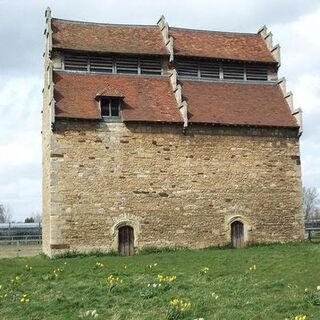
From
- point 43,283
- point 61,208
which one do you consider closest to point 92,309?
point 43,283

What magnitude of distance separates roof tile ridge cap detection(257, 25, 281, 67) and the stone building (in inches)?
20.2

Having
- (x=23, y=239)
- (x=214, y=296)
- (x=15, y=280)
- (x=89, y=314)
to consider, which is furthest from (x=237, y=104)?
(x=23, y=239)

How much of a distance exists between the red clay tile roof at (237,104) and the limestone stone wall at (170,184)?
530 millimetres

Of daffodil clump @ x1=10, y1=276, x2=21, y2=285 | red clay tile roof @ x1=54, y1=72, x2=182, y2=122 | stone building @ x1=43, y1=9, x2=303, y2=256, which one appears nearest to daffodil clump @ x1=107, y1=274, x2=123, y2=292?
daffodil clump @ x1=10, y1=276, x2=21, y2=285

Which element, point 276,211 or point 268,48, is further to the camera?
point 268,48

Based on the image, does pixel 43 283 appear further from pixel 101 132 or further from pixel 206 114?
pixel 206 114

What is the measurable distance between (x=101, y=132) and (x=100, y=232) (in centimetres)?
467

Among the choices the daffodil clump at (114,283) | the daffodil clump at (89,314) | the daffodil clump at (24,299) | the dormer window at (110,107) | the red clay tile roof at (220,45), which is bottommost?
the daffodil clump at (89,314)

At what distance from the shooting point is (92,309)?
10.7 meters

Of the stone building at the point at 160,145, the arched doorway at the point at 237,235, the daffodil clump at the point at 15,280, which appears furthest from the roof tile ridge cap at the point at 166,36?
the daffodil clump at the point at 15,280

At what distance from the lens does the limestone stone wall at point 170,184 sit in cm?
2380

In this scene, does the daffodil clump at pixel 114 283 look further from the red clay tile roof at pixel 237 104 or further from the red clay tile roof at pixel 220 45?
the red clay tile roof at pixel 220 45

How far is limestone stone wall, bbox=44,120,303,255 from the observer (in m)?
23.8

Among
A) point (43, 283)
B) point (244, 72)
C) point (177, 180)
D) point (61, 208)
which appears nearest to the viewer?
point (43, 283)
